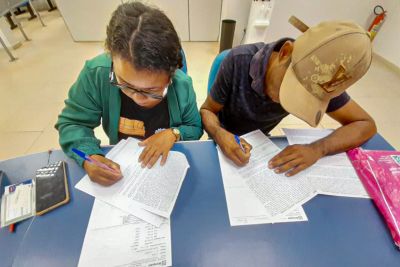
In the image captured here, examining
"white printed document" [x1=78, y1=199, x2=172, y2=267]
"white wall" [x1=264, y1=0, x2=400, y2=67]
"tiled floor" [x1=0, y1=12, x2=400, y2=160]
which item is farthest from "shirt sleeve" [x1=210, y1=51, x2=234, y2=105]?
"white wall" [x1=264, y1=0, x2=400, y2=67]

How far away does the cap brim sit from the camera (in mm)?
613

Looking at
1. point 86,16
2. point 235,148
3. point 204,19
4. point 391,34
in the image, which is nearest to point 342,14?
point 391,34

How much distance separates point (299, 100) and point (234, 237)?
44 cm

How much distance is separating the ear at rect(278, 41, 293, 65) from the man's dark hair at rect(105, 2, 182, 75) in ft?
1.17

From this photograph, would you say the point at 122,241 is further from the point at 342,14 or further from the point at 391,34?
the point at 391,34

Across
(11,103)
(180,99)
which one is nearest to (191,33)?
(11,103)

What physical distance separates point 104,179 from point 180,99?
43cm

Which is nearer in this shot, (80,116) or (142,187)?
(142,187)

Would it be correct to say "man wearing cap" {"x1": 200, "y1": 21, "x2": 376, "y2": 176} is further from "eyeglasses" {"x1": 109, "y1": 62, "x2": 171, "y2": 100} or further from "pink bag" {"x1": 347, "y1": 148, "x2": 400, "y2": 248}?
"eyeglasses" {"x1": 109, "y1": 62, "x2": 171, "y2": 100}

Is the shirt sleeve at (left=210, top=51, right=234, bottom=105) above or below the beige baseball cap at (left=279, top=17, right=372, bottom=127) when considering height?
below

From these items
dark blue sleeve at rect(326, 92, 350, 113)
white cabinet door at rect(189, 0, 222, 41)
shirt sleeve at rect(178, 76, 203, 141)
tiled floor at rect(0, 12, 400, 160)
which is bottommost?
tiled floor at rect(0, 12, 400, 160)

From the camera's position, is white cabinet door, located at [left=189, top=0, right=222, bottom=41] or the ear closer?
the ear

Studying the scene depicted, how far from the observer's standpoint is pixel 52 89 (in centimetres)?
233

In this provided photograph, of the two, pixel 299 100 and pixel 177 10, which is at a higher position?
pixel 299 100
